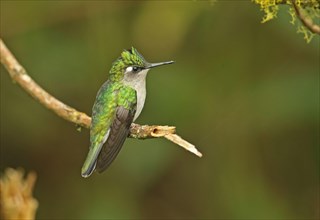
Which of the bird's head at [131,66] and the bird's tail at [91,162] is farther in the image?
the bird's head at [131,66]

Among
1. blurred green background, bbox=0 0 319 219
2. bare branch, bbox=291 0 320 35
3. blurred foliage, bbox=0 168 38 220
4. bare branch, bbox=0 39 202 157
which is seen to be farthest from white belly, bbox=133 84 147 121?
blurred green background, bbox=0 0 319 219

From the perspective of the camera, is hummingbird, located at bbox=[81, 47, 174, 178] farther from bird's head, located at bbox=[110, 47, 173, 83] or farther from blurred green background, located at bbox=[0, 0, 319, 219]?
blurred green background, located at bbox=[0, 0, 319, 219]

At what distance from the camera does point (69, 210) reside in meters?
5.70

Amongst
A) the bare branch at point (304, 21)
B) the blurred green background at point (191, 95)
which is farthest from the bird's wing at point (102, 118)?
the blurred green background at point (191, 95)

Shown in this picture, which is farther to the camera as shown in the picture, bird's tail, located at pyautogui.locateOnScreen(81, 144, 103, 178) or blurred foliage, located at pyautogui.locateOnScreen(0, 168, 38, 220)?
bird's tail, located at pyautogui.locateOnScreen(81, 144, 103, 178)

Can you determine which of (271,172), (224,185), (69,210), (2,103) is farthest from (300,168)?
(2,103)

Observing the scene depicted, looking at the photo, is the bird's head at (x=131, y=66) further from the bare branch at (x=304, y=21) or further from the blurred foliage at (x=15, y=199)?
the blurred foliage at (x=15, y=199)

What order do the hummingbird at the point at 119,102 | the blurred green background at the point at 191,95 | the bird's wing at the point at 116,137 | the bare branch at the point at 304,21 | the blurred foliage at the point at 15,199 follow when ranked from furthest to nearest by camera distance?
the blurred green background at the point at 191,95, the hummingbird at the point at 119,102, the bird's wing at the point at 116,137, the bare branch at the point at 304,21, the blurred foliage at the point at 15,199

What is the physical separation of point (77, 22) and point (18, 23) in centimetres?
41

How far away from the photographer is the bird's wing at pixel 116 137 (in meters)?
2.94

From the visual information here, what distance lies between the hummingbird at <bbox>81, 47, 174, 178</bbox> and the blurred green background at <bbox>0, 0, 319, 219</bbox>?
5.63ft

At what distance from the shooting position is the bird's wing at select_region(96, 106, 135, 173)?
2943 mm

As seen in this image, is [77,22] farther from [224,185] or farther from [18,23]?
[224,185]

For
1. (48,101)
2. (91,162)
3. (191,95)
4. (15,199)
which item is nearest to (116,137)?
(91,162)
